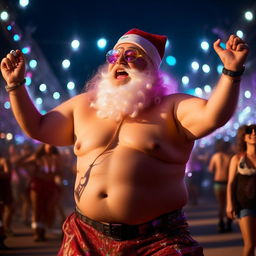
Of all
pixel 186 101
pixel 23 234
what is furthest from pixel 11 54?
pixel 23 234

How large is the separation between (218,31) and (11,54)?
32.3 metres

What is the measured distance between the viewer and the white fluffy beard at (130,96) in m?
3.21

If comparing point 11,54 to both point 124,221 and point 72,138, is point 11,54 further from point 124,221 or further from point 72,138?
point 124,221

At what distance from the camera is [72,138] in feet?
11.2

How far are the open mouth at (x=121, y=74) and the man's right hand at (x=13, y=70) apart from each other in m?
0.63

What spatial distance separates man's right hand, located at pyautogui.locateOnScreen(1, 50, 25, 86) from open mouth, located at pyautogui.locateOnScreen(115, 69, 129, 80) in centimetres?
63

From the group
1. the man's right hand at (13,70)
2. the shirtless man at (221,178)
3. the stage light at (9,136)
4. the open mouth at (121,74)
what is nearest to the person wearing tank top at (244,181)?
the shirtless man at (221,178)

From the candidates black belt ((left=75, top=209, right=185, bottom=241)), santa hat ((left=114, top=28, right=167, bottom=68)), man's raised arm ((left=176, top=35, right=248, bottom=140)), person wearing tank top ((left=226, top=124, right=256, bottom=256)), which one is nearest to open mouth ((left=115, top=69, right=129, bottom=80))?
santa hat ((left=114, top=28, right=167, bottom=68))

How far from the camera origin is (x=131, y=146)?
10.1 feet

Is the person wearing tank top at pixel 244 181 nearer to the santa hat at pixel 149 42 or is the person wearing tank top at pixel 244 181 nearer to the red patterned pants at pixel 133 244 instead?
the santa hat at pixel 149 42

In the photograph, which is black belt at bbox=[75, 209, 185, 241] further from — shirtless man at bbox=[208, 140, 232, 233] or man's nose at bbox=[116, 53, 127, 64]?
shirtless man at bbox=[208, 140, 232, 233]

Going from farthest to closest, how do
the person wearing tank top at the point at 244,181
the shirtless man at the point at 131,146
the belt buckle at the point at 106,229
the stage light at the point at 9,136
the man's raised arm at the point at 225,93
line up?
the stage light at the point at 9,136 → the person wearing tank top at the point at 244,181 → the belt buckle at the point at 106,229 → the shirtless man at the point at 131,146 → the man's raised arm at the point at 225,93

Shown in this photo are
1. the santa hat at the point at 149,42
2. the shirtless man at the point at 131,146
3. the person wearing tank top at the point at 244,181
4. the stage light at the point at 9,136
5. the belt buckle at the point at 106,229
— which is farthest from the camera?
the stage light at the point at 9,136

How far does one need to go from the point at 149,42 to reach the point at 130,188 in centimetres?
128
